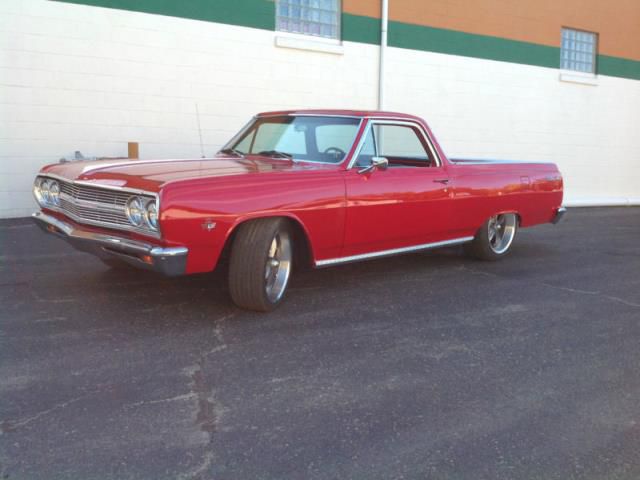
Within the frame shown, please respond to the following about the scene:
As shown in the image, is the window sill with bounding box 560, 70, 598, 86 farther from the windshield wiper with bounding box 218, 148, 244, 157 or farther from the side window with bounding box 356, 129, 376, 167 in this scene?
the windshield wiper with bounding box 218, 148, 244, 157

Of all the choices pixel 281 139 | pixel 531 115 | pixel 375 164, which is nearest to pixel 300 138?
pixel 281 139

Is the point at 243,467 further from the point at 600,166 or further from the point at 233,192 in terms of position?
the point at 600,166

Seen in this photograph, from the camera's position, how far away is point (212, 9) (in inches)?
359

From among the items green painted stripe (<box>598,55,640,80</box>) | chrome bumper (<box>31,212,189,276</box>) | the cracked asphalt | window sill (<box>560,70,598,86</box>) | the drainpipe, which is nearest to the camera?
the cracked asphalt

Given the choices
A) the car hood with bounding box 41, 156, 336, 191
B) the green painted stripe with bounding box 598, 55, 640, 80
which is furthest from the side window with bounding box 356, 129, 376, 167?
the green painted stripe with bounding box 598, 55, 640, 80

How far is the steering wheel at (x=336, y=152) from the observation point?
16.3ft

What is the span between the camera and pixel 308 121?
5.33 metres

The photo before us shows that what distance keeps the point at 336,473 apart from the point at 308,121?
3491 millimetres

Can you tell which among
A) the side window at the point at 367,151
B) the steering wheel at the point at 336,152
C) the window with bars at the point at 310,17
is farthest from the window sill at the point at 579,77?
the steering wheel at the point at 336,152

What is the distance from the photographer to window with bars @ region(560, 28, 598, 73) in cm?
1388

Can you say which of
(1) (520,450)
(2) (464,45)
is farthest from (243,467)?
(2) (464,45)

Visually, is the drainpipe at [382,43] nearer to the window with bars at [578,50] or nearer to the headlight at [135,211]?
the window with bars at [578,50]

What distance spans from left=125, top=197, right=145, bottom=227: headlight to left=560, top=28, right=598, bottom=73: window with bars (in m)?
12.5

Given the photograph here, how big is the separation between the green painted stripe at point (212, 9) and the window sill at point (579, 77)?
7425 millimetres
